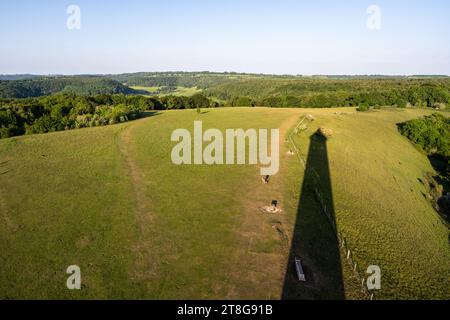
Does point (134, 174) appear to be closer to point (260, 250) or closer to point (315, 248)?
point (260, 250)

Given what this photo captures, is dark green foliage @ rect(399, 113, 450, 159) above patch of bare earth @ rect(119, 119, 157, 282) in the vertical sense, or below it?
above

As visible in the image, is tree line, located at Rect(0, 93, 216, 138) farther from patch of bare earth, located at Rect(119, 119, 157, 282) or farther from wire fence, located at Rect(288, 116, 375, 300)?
wire fence, located at Rect(288, 116, 375, 300)

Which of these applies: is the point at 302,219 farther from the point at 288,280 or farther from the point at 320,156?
the point at 320,156

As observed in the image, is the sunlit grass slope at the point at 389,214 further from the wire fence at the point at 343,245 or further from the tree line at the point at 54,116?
the tree line at the point at 54,116

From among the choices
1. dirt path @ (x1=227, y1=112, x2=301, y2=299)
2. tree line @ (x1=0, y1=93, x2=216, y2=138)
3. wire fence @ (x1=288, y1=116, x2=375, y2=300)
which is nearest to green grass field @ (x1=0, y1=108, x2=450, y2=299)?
dirt path @ (x1=227, y1=112, x2=301, y2=299)

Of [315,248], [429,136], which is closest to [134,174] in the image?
[315,248]
